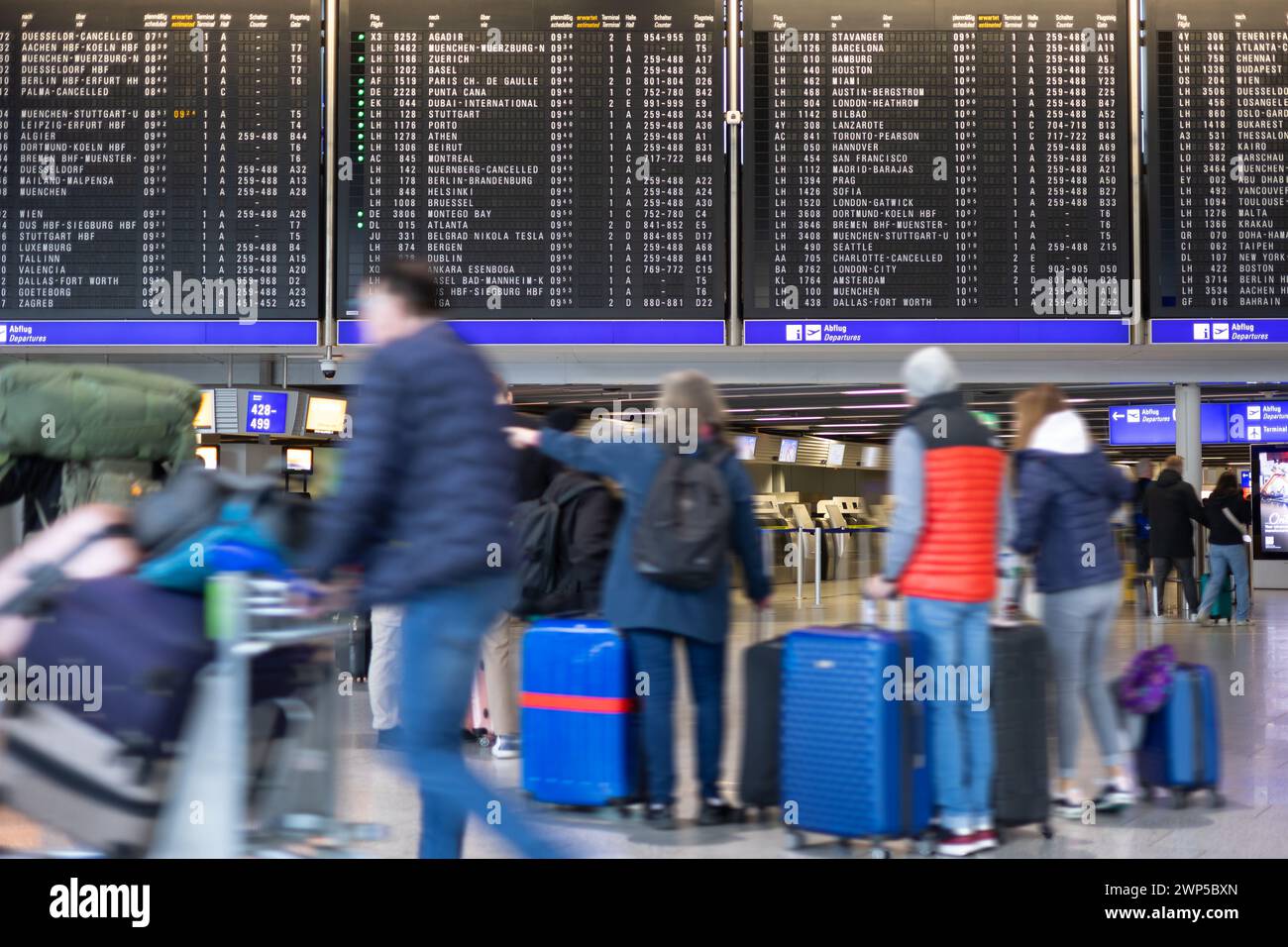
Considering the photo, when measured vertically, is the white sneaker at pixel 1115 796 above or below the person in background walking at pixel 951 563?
below

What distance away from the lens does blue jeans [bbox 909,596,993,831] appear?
12.9 feet

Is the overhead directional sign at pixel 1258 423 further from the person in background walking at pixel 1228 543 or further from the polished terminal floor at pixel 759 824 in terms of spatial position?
the polished terminal floor at pixel 759 824

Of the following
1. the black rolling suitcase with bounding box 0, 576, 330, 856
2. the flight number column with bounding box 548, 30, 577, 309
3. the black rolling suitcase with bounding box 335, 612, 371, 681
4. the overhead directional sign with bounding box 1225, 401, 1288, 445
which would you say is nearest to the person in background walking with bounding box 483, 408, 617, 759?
the black rolling suitcase with bounding box 335, 612, 371, 681

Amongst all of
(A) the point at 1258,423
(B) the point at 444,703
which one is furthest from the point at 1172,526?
(B) the point at 444,703

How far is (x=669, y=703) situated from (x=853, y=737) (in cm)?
71

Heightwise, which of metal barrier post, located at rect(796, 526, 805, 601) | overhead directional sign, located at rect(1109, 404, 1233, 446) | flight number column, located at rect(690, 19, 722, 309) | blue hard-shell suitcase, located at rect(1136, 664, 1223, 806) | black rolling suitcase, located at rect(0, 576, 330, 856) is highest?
flight number column, located at rect(690, 19, 722, 309)

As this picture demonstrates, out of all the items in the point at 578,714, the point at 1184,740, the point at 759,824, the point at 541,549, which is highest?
the point at 541,549

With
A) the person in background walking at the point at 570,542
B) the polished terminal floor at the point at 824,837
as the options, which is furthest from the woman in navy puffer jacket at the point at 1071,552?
the person in background walking at the point at 570,542

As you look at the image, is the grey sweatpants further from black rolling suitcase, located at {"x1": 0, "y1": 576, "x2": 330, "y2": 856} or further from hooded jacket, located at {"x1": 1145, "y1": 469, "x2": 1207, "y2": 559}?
hooded jacket, located at {"x1": 1145, "y1": 469, "x2": 1207, "y2": 559}

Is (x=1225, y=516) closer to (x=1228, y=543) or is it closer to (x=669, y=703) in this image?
(x=1228, y=543)

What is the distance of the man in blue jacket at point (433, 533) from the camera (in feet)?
9.29

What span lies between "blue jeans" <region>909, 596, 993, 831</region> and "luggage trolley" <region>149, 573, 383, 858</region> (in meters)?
1.73

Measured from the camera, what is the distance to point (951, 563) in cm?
394

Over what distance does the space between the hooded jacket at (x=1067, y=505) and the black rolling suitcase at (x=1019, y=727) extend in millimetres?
383
